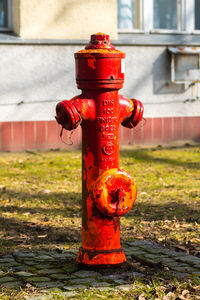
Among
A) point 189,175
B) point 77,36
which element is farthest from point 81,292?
point 77,36

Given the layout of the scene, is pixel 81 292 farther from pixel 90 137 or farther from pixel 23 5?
pixel 23 5

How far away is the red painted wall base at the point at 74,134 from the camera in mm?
10180

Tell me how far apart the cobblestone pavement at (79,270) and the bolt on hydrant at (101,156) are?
133 millimetres

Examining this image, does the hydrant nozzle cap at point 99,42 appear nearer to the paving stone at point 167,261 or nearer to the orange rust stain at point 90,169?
the orange rust stain at point 90,169

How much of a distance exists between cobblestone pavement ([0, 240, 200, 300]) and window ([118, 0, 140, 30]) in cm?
738

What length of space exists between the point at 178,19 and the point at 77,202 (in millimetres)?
6341

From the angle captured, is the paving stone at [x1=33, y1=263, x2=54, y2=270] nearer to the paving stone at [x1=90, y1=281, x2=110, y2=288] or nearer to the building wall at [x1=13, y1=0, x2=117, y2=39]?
the paving stone at [x1=90, y1=281, x2=110, y2=288]

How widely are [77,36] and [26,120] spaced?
64.9 inches

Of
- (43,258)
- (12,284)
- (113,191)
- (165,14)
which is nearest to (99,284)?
(12,284)

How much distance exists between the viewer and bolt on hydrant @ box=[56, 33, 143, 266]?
4.20 m

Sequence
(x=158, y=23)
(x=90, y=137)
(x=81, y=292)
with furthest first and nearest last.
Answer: (x=158, y=23) < (x=90, y=137) < (x=81, y=292)

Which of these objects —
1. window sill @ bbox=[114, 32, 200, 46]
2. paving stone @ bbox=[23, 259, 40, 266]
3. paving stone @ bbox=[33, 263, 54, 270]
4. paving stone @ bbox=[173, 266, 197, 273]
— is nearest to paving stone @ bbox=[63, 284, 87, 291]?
paving stone @ bbox=[33, 263, 54, 270]

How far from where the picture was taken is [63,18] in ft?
34.5

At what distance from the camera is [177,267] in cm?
431
